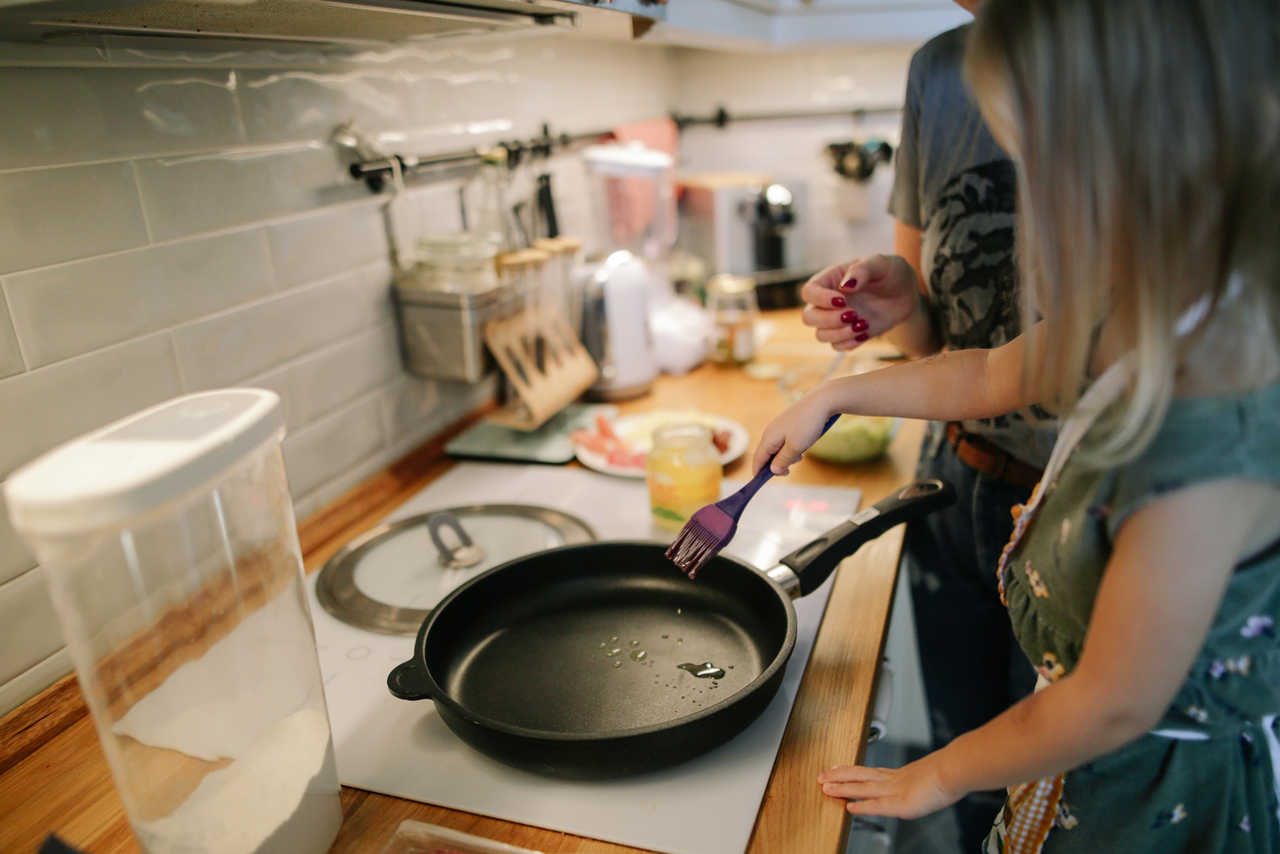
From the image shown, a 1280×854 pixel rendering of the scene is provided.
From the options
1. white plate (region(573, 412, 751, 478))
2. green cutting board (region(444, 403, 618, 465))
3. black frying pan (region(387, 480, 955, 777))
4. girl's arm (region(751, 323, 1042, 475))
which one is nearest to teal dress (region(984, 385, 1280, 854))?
girl's arm (region(751, 323, 1042, 475))

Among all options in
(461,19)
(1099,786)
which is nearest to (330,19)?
(461,19)

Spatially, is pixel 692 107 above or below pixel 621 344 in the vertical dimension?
above

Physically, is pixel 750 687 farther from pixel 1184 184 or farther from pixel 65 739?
pixel 65 739

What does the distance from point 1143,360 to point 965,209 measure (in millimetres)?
540

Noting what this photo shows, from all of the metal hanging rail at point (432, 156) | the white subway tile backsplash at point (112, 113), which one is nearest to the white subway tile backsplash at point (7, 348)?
the white subway tile backsplash at point (112, 113)

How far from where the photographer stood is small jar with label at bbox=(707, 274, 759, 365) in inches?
69.5

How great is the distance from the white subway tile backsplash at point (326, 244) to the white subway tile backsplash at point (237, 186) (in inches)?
0.8

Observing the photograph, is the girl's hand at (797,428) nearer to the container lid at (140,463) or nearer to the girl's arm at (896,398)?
the girl's arm at (896,398)

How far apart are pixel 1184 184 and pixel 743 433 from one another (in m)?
0.90

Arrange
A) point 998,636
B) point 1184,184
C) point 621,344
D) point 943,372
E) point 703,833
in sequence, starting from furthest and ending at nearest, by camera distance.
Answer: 1. point 621,344
2. point 998,636
3. point 943,372
4. point 703,833
5. point 1184,184

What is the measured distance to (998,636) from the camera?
1260mm

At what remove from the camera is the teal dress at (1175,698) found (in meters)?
0.56

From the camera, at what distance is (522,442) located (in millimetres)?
1381

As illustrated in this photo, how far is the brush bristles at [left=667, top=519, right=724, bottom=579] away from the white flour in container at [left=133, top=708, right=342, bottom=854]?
33 cm
